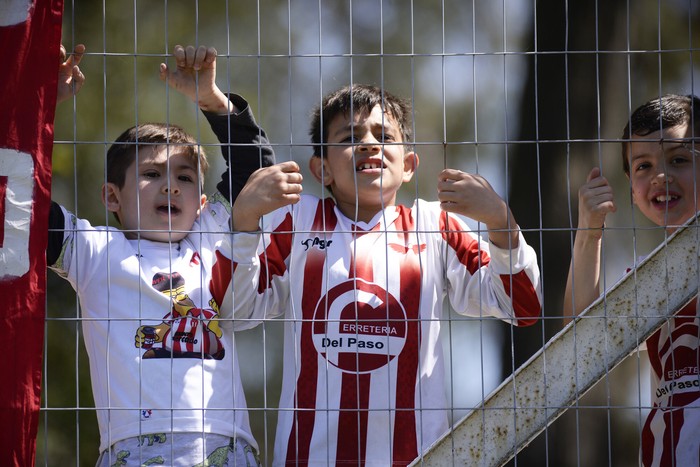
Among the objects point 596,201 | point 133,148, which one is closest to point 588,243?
point 596,201

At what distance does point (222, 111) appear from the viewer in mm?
3768

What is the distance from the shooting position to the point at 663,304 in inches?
132

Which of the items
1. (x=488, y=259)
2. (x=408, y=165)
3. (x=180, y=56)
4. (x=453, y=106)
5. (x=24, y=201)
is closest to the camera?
(x=24, y=201)

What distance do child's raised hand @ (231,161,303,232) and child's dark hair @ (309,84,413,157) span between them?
1.66 ft

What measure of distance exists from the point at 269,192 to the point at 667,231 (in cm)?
136

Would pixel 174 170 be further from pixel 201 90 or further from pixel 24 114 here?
pixel 24 114

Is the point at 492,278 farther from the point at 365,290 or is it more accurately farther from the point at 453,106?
the point at 453,106

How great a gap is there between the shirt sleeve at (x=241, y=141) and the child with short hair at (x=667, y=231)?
1.08 meters

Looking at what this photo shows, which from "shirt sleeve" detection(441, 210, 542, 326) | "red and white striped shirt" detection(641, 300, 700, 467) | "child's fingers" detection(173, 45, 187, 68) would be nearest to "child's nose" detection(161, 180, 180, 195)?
"child's fingers" detection(173, 45, 187, 68)

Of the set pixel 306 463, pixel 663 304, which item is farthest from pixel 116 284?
pixel 663 304

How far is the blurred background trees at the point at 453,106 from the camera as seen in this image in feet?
21.1

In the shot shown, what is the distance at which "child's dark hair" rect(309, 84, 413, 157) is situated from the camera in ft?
12.9

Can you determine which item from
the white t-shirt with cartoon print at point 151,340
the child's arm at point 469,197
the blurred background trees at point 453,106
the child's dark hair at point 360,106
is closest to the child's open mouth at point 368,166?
the child's dark hair at point 360,106

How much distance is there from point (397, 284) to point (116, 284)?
911 mm
